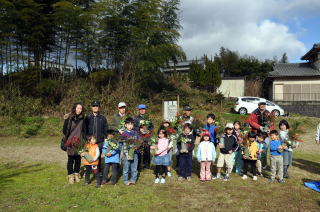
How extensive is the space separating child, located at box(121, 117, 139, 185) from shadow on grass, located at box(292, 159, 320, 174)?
4197mm

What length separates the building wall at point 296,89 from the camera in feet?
66.0

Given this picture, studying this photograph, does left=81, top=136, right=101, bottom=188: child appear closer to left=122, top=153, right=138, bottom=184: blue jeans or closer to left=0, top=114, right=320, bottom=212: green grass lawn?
left=0, top=114, right=320, bottom=212: green grass lawn

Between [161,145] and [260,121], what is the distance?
7.35 ft

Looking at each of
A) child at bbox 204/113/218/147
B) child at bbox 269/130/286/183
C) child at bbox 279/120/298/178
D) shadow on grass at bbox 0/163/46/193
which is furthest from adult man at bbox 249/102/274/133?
shadow on grass at bbox 0/163/46/193

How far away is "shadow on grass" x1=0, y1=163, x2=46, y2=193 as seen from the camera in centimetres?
474

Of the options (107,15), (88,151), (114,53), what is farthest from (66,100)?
(88,151)

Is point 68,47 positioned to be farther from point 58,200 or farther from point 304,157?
point 304,157

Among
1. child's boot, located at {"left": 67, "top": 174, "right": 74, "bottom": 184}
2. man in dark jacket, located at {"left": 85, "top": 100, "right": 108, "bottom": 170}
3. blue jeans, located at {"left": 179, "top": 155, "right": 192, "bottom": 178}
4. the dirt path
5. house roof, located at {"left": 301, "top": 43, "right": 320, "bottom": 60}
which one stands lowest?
the dirt path

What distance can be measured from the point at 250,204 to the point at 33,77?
37.9 feet

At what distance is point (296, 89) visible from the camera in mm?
20484

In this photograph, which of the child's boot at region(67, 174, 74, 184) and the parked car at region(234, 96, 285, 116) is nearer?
the child's boot at region(67, 174, 74, 184)

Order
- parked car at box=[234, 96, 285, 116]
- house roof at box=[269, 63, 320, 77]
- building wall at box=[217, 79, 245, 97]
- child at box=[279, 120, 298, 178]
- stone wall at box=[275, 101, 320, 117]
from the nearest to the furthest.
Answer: child at box=[279, 120, 298, 178] → parked car at box=[234, 96, 285, 116] → stone wall at box=[275, 101, 320, 117] → house roof at box=[269, 63, 320, 77] → building wall at box=[217, 79, 245, 97]

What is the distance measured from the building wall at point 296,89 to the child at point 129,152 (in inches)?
755

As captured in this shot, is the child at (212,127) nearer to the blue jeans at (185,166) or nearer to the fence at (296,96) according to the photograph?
the blue jeans at (185,166)
